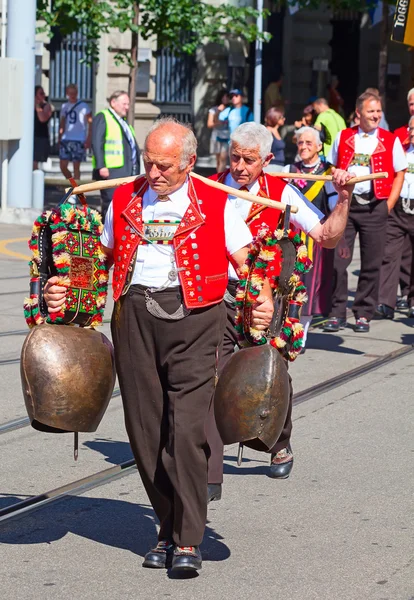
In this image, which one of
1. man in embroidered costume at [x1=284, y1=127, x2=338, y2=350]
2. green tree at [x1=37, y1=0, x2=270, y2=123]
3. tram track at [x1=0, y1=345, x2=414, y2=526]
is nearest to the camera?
tram track at [x1=0, y1=345, x2=414, y2=526]

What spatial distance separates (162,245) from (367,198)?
5.95 meters

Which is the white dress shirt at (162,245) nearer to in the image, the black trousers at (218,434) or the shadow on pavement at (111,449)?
the black trousers at (218,434)

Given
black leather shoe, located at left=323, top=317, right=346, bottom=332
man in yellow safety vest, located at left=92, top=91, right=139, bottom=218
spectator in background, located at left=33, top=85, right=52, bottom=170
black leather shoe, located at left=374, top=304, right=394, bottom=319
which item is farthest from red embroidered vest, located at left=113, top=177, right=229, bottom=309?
spectator in background, located at left=33, top=85, right=52, bottom=170

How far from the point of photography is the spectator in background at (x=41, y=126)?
879 inches

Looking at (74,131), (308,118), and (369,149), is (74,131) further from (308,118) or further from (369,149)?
(369,149)

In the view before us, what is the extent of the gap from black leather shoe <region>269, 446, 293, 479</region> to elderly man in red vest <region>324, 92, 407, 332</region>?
14.3ft

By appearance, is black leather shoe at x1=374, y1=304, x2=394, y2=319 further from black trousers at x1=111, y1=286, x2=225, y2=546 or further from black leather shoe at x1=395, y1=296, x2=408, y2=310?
black trousers at x1=111, y1=286, x2=225, y2=546

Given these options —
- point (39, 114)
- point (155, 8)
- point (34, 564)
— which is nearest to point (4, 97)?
point (155, 8)

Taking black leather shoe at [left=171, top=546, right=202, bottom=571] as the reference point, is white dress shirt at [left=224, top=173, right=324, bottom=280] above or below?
above

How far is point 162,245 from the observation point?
16.4 ft

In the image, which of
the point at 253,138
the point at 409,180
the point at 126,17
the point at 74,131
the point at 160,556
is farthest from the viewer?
the point at 74,131

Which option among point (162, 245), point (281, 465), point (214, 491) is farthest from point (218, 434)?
point (162, 245)

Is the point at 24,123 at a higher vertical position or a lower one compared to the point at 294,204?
higher

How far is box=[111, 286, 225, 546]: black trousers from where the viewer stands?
4.96 meters
